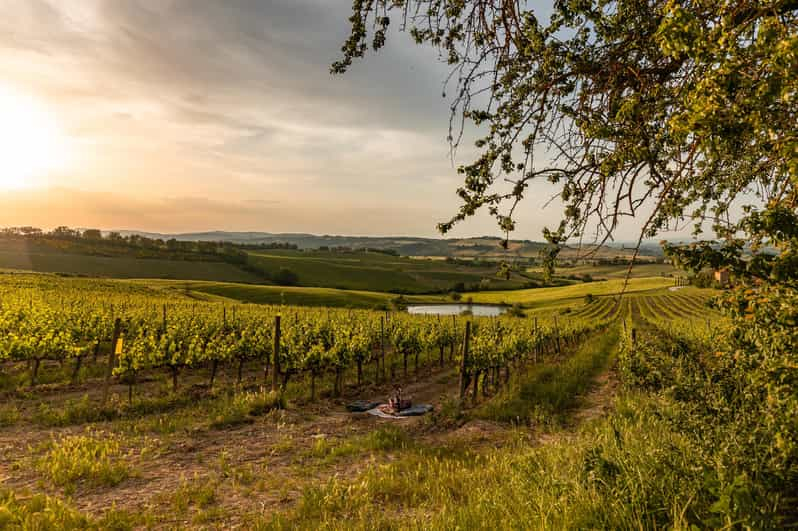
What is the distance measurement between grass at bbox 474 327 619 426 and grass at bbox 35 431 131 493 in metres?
7.79

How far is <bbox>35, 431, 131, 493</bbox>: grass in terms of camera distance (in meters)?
6.39

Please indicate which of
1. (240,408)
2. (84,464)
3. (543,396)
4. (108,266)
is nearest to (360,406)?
(240,408)

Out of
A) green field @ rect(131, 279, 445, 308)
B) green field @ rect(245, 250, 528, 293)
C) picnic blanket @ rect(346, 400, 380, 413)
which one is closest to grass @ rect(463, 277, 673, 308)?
green field @ rect(245, 250, 528, 293)

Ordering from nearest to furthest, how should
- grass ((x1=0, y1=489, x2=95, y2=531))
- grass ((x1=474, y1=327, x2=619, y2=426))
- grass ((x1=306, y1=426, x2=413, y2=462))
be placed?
1. grass ((x1=0, y1=489, x2=95, y2=531))
2. grass ((x1=306, y1=426, x2=413, y2=462))
3. grass ((x1=474, y1=327, x2=619, y2=426))

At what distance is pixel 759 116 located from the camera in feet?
7.18

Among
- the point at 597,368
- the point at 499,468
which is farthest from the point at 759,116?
the point at 597,368

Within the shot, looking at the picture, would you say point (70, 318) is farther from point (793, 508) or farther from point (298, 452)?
point (793, 508)

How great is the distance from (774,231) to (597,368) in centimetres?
2003

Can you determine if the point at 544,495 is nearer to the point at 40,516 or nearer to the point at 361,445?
the point at 361,445

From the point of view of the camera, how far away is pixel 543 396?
1273cm

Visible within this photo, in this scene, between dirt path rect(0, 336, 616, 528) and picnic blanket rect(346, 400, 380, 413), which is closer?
dirt path rect(0, 336, 616, 528)

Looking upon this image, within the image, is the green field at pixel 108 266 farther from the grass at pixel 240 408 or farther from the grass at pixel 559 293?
the grass at pixel 240 408

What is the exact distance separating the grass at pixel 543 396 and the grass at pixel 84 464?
25.6 ft

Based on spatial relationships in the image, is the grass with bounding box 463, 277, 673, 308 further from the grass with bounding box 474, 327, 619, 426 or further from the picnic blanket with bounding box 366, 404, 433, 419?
the picnic blanket with bounding box 366, 404, 433, 419
